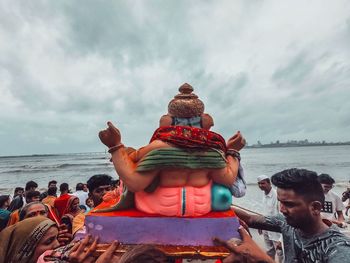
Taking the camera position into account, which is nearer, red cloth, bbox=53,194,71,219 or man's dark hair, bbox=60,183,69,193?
red cloth, bbox=53,194,71,219

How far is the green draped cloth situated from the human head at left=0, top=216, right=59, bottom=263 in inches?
48.7

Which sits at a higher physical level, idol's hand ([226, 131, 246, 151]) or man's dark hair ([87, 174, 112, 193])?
idol's hand ([226, 131, 246, 151])

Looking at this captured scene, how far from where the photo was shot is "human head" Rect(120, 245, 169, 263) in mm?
1685

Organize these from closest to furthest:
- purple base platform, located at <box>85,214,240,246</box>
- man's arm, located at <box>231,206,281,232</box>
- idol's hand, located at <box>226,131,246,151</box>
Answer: purple base platform, located at <box>85,214,240,246</box> → idol's hand, located at <box>226,131,246,151</box> → man's arm, located at <box>231,206,281,232</box>

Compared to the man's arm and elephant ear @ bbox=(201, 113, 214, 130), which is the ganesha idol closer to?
elephant ear @ bbox=(201, 113, 214, 130)

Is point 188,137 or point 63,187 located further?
point 63,187

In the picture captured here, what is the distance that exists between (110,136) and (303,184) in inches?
57.1

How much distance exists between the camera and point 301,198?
2.12 metres

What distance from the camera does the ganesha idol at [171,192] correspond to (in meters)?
1.88

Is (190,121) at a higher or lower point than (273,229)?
higher

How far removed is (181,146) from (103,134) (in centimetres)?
54

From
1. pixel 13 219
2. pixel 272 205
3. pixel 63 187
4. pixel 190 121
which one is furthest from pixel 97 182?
pixel 63 187

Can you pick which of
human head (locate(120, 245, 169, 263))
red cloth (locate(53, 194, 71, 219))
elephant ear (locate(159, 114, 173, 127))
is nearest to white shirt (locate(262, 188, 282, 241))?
red cloth (locate(53, 194, 71, 219))

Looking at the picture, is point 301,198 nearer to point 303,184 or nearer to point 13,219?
point 303,184
